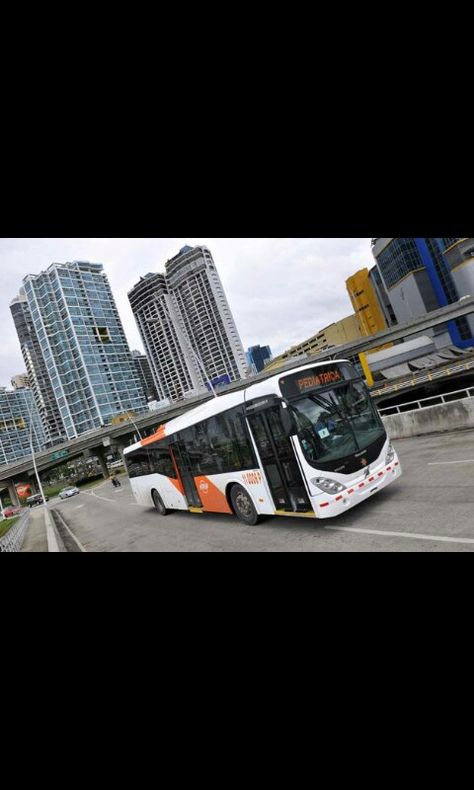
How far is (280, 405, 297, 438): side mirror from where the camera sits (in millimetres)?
8070

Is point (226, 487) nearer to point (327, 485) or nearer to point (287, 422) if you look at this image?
point (287, 422)

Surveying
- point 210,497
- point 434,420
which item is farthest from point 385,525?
point 434,420

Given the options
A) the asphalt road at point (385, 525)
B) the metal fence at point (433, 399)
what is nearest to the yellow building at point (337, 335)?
the metal fence at point (433, 399)

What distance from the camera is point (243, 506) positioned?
10.1 metres

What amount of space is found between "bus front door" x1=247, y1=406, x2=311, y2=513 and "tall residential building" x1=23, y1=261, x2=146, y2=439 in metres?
119

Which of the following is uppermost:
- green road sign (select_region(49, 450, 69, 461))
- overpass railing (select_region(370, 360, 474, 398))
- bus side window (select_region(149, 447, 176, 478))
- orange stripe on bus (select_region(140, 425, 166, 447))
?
green road sign (select_region(49, 450, 69, 461))

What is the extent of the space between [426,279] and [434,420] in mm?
82859

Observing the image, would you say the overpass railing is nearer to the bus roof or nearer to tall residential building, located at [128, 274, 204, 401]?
the bus roof

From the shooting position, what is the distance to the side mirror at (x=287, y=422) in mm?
8070

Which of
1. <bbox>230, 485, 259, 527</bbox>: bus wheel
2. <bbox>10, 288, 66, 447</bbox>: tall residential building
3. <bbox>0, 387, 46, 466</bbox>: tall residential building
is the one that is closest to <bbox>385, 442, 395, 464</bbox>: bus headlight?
<bbox>230, 485, 259, 527</bbox>: bus wheel
